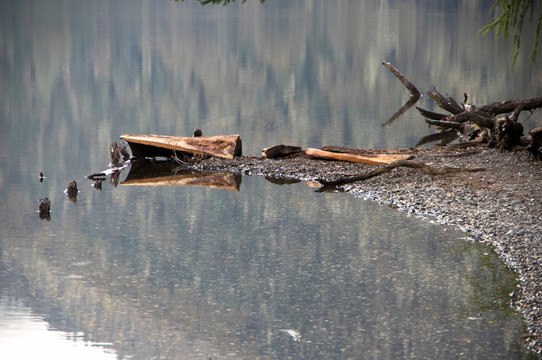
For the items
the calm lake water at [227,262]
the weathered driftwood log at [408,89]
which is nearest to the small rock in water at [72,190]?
the calm lake water at [227,262]

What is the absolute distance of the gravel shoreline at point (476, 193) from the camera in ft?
28.3

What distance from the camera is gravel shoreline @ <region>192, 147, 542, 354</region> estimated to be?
863 cm

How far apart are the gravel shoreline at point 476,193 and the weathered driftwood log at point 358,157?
0.12 m

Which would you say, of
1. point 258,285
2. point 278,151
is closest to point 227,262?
point 258,285

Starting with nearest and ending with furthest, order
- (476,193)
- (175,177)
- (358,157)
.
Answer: (476,193) < (175,177) < (358,157)

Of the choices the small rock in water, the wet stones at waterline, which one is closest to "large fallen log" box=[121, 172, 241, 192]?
the small rock in water

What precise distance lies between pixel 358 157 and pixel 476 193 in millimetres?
3248

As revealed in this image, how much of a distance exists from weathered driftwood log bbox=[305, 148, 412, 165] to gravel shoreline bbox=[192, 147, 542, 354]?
0.12m

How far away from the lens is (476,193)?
38.1 ft

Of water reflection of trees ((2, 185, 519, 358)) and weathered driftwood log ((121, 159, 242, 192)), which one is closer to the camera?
water reflection of trees ((2, 185, 519, 358))

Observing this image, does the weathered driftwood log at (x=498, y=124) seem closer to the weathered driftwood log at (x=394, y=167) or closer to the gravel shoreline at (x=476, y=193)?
the gravel shoreline at (x=476, y=193)

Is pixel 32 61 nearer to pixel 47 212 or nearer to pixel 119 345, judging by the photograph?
pixel 47 212

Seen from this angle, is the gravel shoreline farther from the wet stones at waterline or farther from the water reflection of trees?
the wet stones at waterline

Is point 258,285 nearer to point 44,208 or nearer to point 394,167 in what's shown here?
point 44,208
